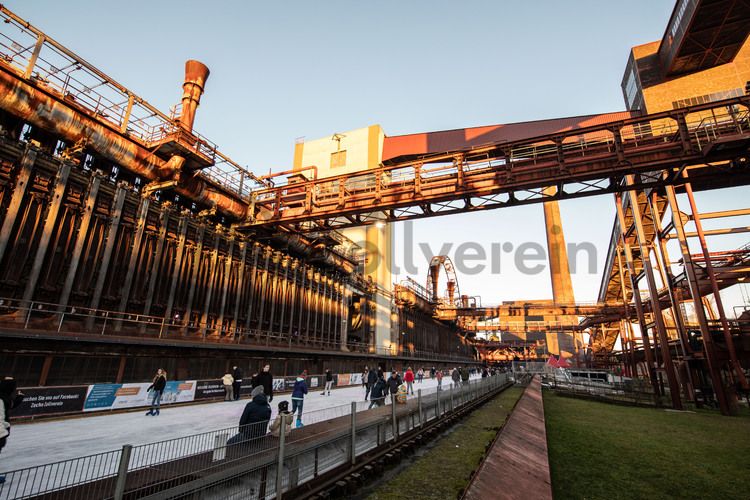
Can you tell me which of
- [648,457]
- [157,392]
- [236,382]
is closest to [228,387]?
[236,382]

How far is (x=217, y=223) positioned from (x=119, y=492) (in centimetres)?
2446

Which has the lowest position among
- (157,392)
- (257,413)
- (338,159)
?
(157,392)

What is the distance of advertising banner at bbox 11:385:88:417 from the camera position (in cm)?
1147

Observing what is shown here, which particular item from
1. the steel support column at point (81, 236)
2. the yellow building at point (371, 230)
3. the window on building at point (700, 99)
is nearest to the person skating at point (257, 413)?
the steel support column at point (81, 236)

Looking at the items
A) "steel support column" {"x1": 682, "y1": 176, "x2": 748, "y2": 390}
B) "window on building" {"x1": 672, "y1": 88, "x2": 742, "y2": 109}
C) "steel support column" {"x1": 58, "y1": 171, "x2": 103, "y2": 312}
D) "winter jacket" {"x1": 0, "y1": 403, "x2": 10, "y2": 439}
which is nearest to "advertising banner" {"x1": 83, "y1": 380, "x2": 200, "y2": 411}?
"steel support column" {"x1": 58, "y1": 171, "x2": 103, "y2": 312}

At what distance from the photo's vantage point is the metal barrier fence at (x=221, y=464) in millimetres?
3945

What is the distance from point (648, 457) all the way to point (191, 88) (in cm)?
2973

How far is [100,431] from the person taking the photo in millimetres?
10570

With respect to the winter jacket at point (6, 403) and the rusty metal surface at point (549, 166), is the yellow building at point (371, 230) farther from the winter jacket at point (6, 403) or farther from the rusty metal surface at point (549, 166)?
the winter jacket at point (6, 403)

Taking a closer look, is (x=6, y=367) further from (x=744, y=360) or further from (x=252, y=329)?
(x=744, y=360)

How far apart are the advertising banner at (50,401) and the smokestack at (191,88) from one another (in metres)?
17.2

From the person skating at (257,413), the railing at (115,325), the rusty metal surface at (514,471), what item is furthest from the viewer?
the railing at (115,325)

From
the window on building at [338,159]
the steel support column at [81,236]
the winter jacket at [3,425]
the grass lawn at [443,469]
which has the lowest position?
the grass lawn at [443,469]

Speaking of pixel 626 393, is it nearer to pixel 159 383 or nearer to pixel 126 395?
pixel 159 383
